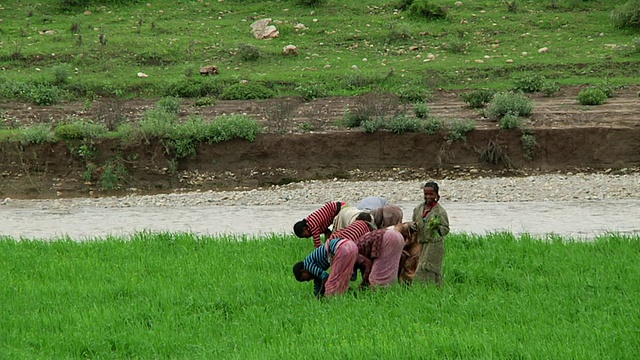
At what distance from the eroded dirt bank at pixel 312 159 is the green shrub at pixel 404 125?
15 centimetres

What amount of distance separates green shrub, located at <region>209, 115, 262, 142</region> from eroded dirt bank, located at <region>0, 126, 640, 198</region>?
21cm

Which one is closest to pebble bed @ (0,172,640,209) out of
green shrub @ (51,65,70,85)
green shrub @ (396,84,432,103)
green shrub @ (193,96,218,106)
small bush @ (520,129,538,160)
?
small bush @ (520,129,538,160)

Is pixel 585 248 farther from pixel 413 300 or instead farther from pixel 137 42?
pixel 137 42

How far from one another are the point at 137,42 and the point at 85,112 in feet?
15.1

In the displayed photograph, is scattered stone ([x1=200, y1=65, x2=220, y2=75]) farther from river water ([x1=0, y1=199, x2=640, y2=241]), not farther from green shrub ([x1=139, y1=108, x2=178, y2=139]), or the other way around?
river water ([x1=0, y1=199, x2=640, y2=241])

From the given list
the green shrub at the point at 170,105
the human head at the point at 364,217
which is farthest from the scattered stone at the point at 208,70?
the human head at the point at 364,217

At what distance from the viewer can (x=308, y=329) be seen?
8.34 metres

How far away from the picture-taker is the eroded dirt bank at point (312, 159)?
21.0 m

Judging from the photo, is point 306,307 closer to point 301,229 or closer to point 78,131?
point 301,229

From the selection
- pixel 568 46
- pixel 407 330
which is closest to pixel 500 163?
pixel 568 46

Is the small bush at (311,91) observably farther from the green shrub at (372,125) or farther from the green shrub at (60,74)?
the green shrub at (60,74)

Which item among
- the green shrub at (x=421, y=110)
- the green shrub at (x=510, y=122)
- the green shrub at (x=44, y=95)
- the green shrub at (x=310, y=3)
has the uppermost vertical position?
the green shrub at (x=510, y=122)

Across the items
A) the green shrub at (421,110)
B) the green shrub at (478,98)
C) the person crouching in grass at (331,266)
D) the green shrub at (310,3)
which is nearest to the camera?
the person crouching in grass at (331,266)

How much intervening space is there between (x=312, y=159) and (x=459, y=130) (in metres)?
3.25
